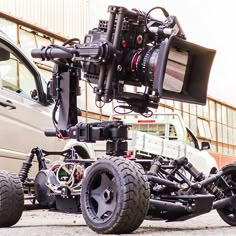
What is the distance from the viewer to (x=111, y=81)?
394 cm

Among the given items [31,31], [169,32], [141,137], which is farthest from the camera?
[31,31]

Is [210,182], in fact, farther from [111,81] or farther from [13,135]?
[13,135]

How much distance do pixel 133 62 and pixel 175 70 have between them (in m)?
0.29

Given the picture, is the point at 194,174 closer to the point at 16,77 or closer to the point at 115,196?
the point at 115,196

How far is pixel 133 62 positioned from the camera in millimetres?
3973

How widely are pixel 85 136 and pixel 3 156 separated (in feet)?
8.86

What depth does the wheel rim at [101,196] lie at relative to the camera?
146 inches

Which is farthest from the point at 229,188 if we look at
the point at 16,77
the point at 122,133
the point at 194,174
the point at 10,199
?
the point at 16,77

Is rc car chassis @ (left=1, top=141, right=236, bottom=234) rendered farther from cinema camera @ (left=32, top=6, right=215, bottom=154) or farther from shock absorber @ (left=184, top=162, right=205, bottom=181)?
cinema camera @ (left=32, top=6, right=215, bottom=154)

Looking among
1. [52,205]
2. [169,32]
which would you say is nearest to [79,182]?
[52,205]

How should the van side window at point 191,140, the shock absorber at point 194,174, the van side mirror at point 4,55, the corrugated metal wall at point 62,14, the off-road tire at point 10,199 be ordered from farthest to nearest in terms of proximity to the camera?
the corrugated metal wall at point 62,14 → the van side window at point 191,140 → the van side mirror at point 4,55 → the shock absorber at point 194,174 → the off-road tire at point 10,199

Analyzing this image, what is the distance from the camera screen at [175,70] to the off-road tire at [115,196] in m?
0.53

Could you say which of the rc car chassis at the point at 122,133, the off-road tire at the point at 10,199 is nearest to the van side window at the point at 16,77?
the rc car chassis at the point at 122,133

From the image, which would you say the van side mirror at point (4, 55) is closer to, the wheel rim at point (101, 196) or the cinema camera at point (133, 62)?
the cinema camera at point (133, 62)
